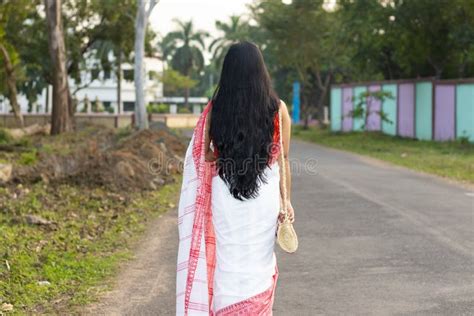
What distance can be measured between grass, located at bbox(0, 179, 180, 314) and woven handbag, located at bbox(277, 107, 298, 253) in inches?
94.0

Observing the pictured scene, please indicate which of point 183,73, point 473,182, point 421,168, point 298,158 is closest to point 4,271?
point 473,182

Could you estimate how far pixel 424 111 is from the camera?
102ft

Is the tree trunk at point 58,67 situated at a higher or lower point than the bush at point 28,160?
higher

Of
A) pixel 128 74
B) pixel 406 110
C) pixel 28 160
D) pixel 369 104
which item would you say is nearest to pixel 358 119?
pixel 369 104

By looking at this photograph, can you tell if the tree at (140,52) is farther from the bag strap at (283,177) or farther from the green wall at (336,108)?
the bag strap at (283,177)

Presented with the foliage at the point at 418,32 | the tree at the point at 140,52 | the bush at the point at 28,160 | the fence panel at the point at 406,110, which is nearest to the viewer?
the bush at the point at 28,160

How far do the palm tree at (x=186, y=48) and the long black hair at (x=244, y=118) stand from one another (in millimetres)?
96127

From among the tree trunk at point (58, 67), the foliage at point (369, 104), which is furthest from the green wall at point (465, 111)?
the tree trunk at point (58, 67)

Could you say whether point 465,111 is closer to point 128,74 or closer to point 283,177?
point 283,177

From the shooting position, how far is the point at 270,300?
448cm

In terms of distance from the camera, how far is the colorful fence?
91.6 ft

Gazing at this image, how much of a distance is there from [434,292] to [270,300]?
241 centimetres

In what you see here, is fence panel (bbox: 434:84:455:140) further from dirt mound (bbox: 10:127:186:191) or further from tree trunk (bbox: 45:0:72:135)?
tree trunk (bbox: 45:0:72:135)

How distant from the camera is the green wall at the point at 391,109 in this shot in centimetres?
3412
